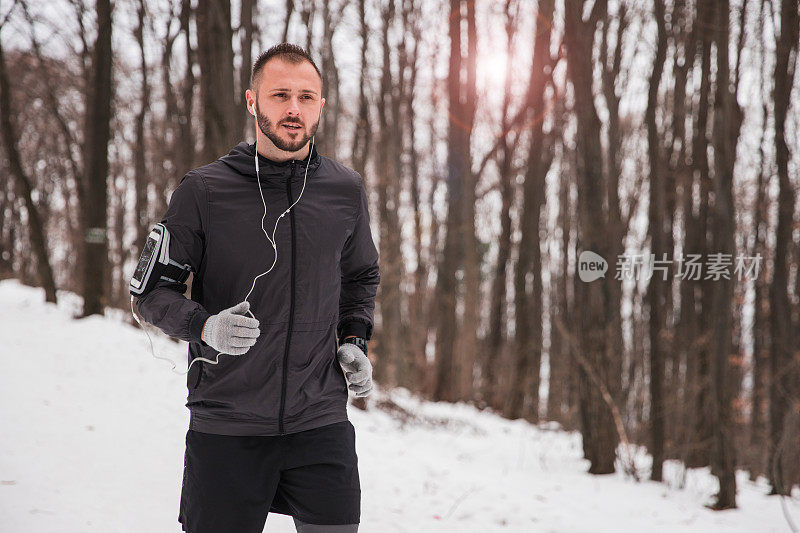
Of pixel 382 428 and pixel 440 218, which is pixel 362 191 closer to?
pixel 382 428

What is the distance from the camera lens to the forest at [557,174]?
6.50 m

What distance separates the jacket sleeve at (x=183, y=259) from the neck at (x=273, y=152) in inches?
9.4

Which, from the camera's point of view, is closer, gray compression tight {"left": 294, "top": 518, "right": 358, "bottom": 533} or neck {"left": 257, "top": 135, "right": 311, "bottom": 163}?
gray compression tight {"left": 294, "top": 518, "right": 358, "bottom": 533}

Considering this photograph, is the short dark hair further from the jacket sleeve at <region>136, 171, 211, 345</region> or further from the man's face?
the jacket sleeve at <region>136, 171, 211, 345</region>

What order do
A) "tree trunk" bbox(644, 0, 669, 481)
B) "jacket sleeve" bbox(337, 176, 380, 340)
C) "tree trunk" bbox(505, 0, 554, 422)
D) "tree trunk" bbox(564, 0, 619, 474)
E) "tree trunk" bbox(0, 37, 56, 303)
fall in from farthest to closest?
"tree trunk" bbox(505, 0, 554, 422) < "tree trunk" bbox(0, 37, 56, 303) < "tree trunk" bbox(644, 0, 669, 481) < "tree trunk" bbox(564, 0, 619, 474) < "jacket sleeve" bbox(337, 176, 380, 340)

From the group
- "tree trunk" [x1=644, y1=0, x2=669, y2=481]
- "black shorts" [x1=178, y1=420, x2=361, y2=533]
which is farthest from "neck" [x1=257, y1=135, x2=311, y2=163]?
"tree trunk" [x1=644, y1=0, x2=669, y2=481]

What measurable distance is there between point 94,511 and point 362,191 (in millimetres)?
3242

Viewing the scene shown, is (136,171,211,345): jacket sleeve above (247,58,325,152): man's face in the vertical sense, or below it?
below

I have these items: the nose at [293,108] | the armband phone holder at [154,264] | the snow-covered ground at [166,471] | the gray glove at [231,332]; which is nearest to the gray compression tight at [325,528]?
the gray glove at [231,332]

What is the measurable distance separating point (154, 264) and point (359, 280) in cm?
74

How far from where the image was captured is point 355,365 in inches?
86.8

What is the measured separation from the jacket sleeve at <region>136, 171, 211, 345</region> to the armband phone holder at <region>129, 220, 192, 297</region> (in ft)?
0.05

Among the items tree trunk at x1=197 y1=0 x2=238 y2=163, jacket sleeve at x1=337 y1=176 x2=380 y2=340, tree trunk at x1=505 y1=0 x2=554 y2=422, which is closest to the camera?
jacket sleeve at x1=337 y1=176 x2=380 y2=340

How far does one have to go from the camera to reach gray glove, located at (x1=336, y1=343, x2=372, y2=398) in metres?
2.17
